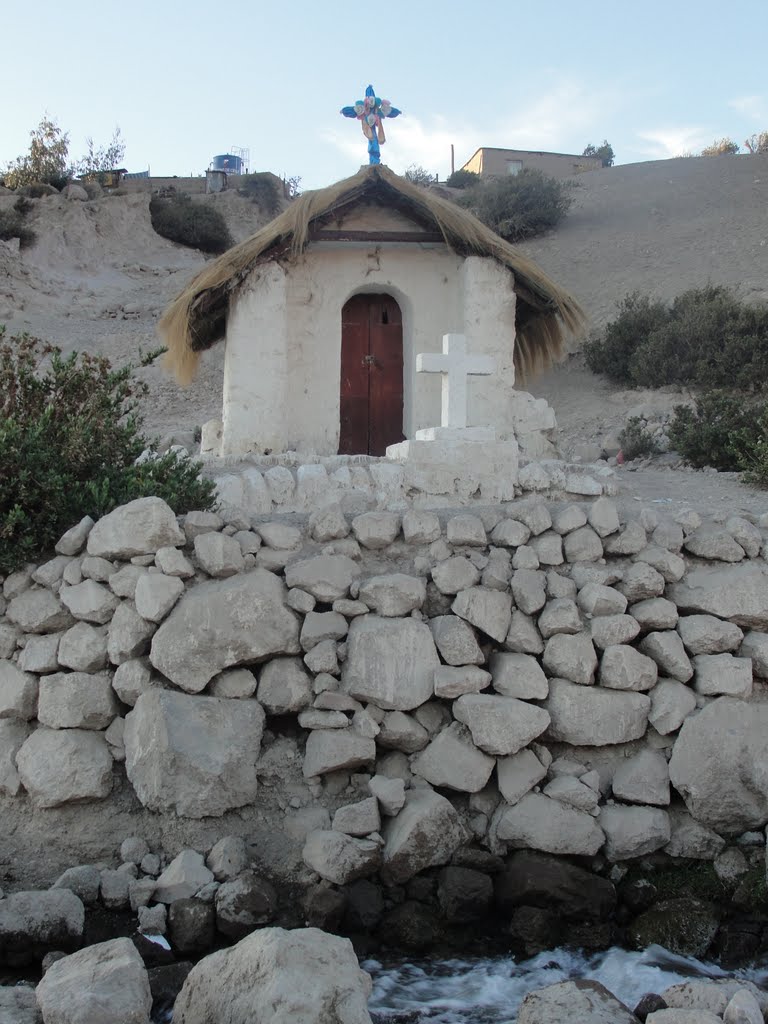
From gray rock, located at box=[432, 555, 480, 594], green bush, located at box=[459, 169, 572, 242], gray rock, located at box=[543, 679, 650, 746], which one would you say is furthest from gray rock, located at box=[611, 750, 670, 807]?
green bush, located at box=[459, 169, 572, 242]

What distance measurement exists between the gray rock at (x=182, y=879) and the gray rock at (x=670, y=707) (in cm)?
283

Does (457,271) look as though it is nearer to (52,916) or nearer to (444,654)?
Answer: (444,654)

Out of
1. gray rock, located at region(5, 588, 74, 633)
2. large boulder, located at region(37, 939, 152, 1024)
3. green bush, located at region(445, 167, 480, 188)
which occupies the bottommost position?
large boulder, located at region(37, 939, 152, 1024)

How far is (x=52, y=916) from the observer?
4.56m

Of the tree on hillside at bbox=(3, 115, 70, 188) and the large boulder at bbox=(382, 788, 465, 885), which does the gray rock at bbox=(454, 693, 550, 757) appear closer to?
the large boulder at bbox=(382, 788, 465, 885)

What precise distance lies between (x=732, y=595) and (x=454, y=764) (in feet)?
7.15

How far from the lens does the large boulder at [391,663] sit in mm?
5641

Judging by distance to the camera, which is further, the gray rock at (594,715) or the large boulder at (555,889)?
the gray rock at (594,715)

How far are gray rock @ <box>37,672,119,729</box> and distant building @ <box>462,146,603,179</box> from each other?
32.8m

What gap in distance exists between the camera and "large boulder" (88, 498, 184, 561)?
5801 millimetres

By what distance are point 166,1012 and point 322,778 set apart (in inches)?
66.2

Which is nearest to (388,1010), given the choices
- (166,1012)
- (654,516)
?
(166,1012)

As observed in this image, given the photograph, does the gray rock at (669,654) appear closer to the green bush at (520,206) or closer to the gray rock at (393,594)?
the gray rock at (393,594)

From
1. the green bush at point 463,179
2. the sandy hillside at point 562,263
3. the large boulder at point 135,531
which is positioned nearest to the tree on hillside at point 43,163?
the sandy hillside at point 562,263
